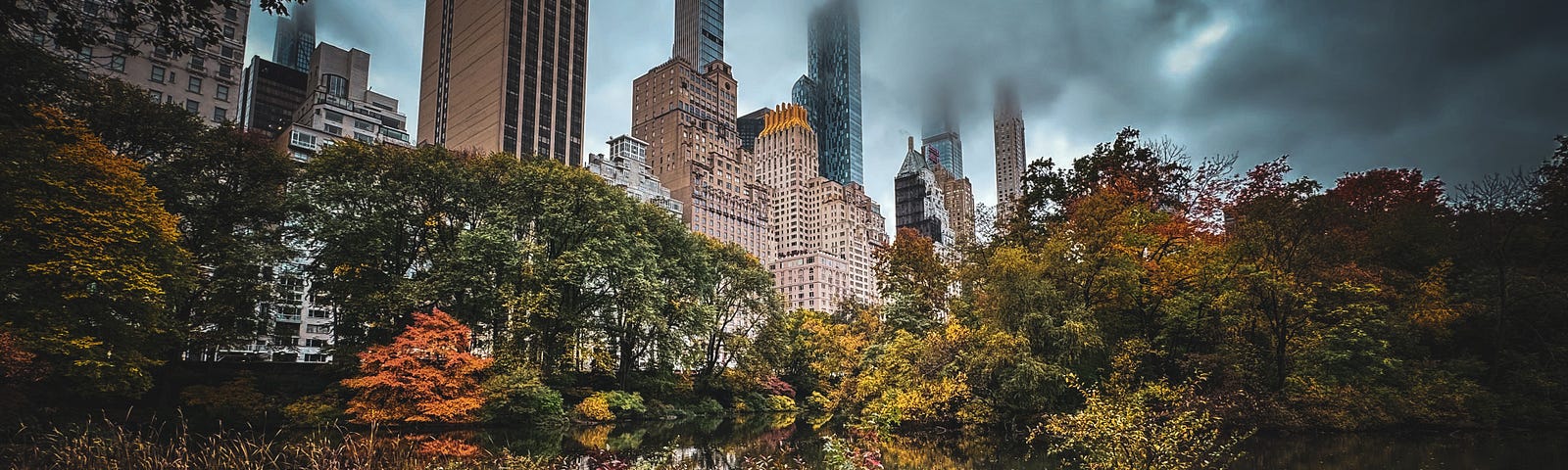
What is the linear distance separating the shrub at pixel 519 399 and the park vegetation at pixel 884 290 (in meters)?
0.11

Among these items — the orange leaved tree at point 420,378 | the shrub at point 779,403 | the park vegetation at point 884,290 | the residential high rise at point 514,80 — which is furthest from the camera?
the residential high rise at point 514,80

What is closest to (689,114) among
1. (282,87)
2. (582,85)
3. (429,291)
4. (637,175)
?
(582,85)

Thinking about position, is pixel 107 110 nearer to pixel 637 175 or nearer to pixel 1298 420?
pixel 1298 420

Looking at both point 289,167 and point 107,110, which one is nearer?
point 107,110

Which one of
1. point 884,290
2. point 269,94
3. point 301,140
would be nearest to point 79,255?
point 884,290

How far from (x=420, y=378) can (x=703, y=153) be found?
372ft

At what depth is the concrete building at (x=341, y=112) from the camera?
68.1m

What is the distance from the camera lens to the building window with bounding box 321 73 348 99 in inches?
3531

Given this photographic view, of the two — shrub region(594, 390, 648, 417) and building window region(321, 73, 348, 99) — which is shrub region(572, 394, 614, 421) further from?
building window region(321, 73, 348, 99)

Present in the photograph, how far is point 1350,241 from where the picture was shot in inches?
974

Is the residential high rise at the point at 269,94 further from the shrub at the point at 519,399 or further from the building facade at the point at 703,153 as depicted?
the shrub at the point at 519,399

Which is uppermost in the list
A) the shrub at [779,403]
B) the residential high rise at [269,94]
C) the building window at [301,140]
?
the residential high rise at [269,94]

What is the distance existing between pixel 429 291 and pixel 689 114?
12193cm

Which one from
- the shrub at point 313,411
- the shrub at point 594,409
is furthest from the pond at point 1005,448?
the shrub at point 594,409
